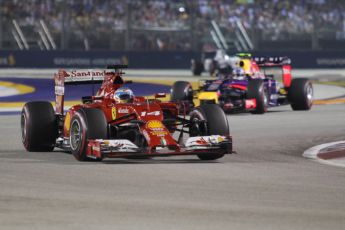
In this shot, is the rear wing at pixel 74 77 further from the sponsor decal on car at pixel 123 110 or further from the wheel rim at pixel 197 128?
the wheel rim at pixel 197 128

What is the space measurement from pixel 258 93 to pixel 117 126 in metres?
9.11

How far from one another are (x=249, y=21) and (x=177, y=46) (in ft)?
12.9

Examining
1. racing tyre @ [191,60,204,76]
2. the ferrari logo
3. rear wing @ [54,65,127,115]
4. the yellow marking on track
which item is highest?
rear wing @ [54,65,127,115]

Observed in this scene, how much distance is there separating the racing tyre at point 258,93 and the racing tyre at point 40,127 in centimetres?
853

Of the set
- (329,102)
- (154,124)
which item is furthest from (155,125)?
(329,102)

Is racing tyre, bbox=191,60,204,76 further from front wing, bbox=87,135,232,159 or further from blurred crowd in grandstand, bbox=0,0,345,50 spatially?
front wing, bbox=87,135,232,159

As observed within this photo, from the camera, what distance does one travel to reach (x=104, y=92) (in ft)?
46.0

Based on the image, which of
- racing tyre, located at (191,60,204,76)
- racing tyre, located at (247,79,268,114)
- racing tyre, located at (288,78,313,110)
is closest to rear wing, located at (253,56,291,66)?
racing tyre, located at (288,78,313,110)

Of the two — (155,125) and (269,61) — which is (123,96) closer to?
(155,125)

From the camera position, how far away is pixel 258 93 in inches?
859

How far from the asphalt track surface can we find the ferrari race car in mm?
6575

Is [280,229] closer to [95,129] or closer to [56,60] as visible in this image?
[95,129]

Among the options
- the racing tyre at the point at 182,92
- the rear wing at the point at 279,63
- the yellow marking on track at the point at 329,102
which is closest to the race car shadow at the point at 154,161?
the racing tyre at the point at 182,92

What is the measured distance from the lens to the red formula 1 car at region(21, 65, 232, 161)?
12336 millimetres
